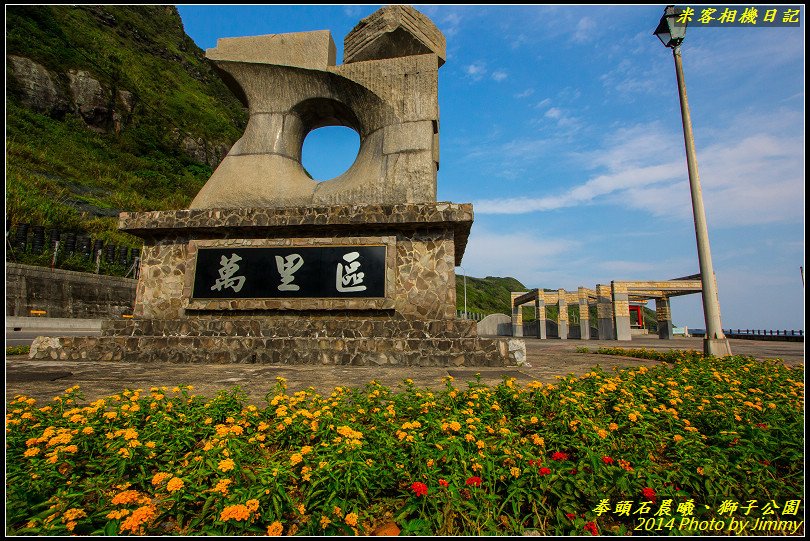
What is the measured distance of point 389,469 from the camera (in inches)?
77.7

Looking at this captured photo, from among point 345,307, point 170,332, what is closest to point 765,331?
point 345,307

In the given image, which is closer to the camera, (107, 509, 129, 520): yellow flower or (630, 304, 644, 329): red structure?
(107, 509, 129, 520): yellow flower

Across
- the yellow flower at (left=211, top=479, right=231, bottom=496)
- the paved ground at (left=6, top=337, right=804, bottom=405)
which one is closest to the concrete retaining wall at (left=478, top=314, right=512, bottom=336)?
the paved ground at (left=6, top=337, right=804, bottom=405)

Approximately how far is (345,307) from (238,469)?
4.73m

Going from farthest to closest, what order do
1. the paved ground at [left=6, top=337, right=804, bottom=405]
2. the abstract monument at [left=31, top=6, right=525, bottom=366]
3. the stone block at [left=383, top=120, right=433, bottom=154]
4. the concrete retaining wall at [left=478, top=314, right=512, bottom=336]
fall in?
the concrete retaining wall at [left=478, top=314, right=512, bottom=336] < the stone block at [left=383, top=120, right=433, bottom=154] < the abstract monument at [left=31, top=6, right=525, bottom=366] < the paved ground at [left=6, top=337, right=804, bottom=405]

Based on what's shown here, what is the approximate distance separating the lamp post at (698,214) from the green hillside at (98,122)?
24.1 meters

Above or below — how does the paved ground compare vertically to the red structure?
below

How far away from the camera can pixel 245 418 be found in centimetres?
259

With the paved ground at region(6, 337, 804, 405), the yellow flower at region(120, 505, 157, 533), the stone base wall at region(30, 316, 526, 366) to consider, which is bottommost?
the yellow flower at region(120, 505, 157, 533)

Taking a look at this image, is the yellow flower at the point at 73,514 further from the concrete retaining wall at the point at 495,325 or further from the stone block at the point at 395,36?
the concrete retaining wall at the point at 495,325

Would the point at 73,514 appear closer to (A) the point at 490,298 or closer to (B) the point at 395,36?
(B) the point at 395,36

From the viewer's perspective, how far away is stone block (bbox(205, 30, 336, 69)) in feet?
25.0

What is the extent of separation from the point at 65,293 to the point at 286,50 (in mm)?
14637

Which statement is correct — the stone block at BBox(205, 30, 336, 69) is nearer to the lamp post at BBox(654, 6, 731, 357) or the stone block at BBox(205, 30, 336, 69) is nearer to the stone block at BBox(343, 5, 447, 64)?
the stone block at BBox(343, 5, 447, 64)
